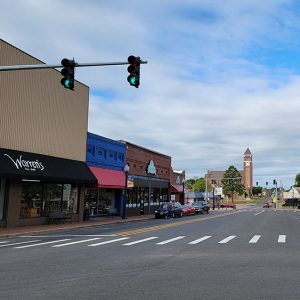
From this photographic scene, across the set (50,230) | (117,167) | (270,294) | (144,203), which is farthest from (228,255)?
(144,203)

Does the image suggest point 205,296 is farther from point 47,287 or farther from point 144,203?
point 144,203

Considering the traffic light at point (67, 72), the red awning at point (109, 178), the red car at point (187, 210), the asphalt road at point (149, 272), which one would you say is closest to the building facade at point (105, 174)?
the red awning at point (109, 178)

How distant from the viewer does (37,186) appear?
29.1m

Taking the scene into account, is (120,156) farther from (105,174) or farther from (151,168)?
(151,168)

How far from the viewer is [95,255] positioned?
45.0 feet

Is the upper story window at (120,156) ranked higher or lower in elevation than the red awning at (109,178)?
higher

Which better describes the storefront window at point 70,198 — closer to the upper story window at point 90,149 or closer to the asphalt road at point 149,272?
the upper story window at point 90,149

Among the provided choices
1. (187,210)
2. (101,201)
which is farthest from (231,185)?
(101,201)

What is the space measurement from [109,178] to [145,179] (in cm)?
1346

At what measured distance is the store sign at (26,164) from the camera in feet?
83.6

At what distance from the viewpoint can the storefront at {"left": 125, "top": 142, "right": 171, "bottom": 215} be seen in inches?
1870

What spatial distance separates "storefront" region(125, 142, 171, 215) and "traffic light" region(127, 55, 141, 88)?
28.2m

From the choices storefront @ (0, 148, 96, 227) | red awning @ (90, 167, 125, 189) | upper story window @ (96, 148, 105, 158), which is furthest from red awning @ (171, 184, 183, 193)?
storefront @ (0, 148, 96, 227)

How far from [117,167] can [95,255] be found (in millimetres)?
29816
